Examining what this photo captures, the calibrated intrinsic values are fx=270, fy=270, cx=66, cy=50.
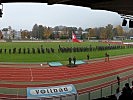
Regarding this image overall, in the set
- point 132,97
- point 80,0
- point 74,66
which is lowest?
point 74,66

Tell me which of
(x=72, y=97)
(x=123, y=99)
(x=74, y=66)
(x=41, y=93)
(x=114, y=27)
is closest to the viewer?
(x=123, y=99)

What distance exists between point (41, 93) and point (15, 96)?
5.22 feet

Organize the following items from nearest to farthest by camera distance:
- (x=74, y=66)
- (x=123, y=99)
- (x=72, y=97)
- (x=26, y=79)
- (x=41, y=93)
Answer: (x=123, y=99), (x=72, y=97), (x=41, y=93), (x=26, y=79), (x=74, y=66)

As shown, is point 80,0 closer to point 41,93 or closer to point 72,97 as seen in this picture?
point 72,97

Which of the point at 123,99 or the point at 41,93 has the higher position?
the point at 123,99

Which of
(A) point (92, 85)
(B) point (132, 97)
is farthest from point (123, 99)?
(A) point (92, 85)

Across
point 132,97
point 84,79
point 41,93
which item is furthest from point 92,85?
point 132,97

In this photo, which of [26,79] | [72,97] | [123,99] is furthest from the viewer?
[26,79]

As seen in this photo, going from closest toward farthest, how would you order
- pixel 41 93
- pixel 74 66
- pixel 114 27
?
1. pixel 41 93
2. pixel 74 66
3. pixel 114 27

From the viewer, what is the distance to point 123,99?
5.82 m

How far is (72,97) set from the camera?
904 centimetres

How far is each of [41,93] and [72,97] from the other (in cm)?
408

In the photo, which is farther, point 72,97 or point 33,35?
point 33,35

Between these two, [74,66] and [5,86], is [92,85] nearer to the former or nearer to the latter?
[5,86]
